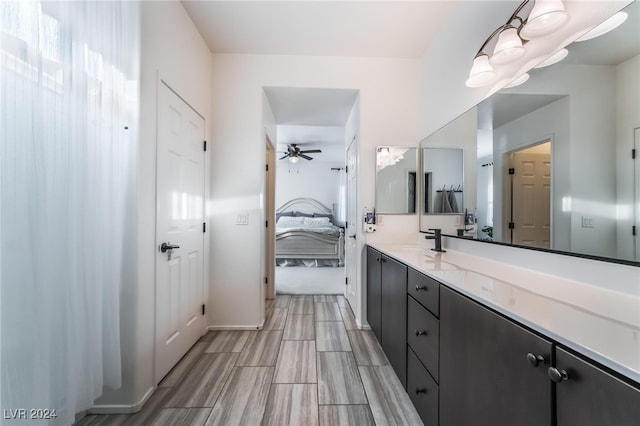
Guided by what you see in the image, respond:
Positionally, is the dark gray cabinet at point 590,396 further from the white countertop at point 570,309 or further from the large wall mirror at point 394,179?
the large wall mirror at point 394,179

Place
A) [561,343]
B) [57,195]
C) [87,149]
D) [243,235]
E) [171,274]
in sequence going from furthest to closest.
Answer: [243,235] → [171,274] → [87,149] → [57,195] → [561,343]

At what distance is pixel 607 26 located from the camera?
3.12 ft

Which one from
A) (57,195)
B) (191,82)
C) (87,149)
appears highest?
(191,82)

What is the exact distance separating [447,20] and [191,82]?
2.13 meters

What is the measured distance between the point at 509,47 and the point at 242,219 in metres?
2.32

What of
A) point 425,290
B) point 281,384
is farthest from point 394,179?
point 281,384

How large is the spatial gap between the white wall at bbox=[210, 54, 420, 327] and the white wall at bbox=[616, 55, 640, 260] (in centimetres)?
172

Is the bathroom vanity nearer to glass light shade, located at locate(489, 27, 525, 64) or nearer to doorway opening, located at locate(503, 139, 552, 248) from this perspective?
doorway opening, located at locate(503, 139, 552, 248)

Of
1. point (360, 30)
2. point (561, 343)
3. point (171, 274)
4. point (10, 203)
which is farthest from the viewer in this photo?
point (360, 30)

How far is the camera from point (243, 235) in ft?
8.39

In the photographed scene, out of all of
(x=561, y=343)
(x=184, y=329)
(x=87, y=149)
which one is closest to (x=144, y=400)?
(x=184, y=329)

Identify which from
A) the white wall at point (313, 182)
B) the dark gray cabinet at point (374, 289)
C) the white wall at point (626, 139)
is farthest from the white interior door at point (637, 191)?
the white wall at point (313, 182)

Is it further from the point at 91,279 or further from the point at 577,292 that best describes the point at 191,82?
the point at 577,292

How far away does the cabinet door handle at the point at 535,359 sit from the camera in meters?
0.65
